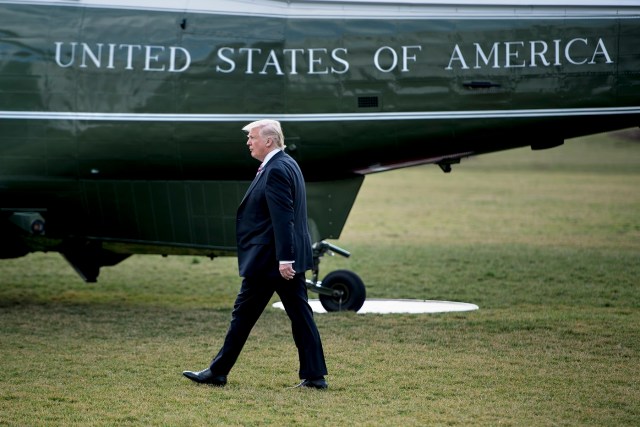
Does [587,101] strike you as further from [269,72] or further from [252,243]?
[252,243]

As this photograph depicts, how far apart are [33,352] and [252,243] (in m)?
2.80

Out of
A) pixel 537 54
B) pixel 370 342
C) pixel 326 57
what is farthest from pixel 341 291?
pixel 537 54

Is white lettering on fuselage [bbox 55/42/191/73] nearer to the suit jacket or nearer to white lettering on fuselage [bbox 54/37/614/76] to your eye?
white lettering on fuselage [bbox 54/37/614/76]

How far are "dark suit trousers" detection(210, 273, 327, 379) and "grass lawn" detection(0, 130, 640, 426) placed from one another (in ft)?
0.81

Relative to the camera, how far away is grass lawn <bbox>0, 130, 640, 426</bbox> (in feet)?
24.3

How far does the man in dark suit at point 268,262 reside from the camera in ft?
25.9

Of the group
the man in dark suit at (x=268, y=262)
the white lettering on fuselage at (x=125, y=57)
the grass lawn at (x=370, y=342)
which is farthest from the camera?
the white lettering on fuselage at (x=125, y=57)

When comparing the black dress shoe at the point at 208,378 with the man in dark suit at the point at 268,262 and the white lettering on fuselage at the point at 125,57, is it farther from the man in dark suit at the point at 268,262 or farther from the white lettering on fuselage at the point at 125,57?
the white lettering on fuselage at the point at 125,57

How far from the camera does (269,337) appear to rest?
1023 cm

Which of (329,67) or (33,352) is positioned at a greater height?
(329,67)

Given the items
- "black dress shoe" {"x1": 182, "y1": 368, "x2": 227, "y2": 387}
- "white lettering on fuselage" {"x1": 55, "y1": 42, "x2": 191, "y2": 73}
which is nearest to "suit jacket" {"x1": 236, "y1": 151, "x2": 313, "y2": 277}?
"black dress shoe" {"x1": 182, "y1": 368, "x2": 227, "y2": 387}

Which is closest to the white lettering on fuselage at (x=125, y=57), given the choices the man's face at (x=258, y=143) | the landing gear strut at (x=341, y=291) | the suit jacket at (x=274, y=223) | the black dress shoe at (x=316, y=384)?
the landing gear strut at (x=341, y=291)

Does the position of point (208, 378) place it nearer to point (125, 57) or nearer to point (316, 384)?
point (316, 384)

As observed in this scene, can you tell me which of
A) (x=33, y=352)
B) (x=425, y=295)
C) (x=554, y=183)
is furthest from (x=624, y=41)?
(x=554, y=183)
